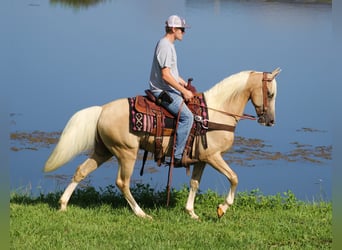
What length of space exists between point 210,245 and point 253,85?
202cm

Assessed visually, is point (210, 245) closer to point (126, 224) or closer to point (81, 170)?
point (126, 224)

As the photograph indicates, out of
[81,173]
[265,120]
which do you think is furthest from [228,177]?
[81,173]

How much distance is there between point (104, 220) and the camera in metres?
7.11

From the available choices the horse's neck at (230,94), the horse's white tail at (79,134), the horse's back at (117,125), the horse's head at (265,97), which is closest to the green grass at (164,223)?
the horse's white tail at (79,134)

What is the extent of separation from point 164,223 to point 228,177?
89cm

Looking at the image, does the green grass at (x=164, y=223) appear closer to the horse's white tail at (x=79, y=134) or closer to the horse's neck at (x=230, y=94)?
the horse's white tail at (x=79, y=134)

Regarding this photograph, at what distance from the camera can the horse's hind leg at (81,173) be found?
7551 mm

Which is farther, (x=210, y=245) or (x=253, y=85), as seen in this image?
(x=253, y=85)

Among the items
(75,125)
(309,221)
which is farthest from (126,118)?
(309,221)

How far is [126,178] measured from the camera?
24.5 ft

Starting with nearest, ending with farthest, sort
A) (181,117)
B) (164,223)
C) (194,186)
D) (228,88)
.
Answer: (164,223)
(181,117)
(228,88)
(194,186)

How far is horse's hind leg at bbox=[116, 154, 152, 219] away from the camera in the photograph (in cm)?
741

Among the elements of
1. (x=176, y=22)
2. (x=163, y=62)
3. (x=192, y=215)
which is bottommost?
(x=192, y=215)

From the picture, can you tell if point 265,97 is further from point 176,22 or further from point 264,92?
point 176,22
